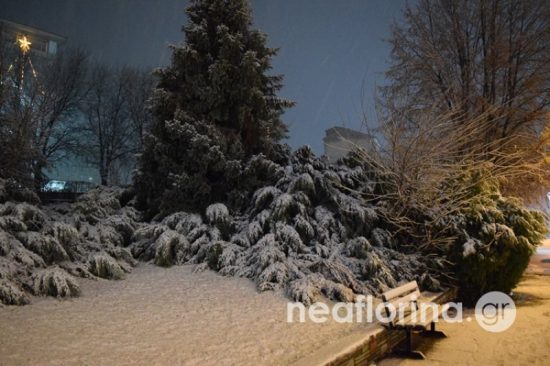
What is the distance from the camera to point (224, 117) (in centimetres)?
999

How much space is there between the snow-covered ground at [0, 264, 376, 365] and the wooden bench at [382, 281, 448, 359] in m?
0.45

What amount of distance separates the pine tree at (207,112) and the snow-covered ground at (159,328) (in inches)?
130

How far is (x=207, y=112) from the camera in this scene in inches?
396

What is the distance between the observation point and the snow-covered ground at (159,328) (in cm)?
380

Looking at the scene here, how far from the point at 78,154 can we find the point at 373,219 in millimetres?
18893

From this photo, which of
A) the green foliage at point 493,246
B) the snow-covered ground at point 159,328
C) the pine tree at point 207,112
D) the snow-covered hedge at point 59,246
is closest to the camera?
the snow-covered ground at point 159,328

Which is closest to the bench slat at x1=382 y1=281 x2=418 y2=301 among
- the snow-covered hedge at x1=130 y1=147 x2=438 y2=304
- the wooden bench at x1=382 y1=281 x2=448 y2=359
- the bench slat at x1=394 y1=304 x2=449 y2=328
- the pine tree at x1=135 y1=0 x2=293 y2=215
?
the wooden bench at x1=382 y1=281 x2=448 y2=359

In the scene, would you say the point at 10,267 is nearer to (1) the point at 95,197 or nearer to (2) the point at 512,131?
(1) the point at 95,197

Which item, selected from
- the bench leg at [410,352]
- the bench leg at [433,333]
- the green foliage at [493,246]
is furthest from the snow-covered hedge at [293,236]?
the bench leg at [410,352]

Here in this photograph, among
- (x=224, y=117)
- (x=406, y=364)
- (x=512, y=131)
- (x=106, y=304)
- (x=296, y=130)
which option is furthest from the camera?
(x=296, y=130)

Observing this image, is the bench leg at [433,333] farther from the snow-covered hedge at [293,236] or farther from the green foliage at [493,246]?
the green foliage at [493,246]

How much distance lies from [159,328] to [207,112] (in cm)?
650

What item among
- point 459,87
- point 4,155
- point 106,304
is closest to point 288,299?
point 106,304

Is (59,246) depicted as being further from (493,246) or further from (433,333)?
(493,246)
